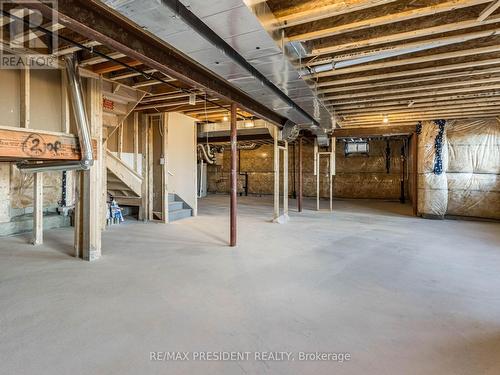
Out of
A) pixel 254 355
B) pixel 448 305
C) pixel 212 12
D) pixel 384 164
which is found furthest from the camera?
pixel 384 164

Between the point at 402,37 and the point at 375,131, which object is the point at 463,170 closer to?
the point at 375,131

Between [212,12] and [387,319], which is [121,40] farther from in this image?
[387,319]

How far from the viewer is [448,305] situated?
2150mm

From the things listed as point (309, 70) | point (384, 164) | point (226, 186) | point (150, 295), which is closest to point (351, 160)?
point (384, 164)

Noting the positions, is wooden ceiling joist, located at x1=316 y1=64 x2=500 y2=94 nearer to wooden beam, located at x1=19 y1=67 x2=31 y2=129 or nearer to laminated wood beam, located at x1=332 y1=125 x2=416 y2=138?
laminated wood beam, located at x1=332 y1=125 x2=416 y2=138

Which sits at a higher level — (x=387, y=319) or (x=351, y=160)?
(x=351, y=160)

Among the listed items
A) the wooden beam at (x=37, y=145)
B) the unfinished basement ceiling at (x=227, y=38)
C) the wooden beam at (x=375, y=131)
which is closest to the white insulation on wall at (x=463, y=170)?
the wooden beam at (x=375, y=131)

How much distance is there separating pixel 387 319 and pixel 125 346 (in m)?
1.71

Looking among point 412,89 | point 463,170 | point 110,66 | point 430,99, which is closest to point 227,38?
point 110,66

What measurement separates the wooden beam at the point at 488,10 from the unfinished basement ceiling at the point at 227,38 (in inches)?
59.5

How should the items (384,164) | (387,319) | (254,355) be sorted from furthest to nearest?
(384,164) → (387,319) → (254,355)

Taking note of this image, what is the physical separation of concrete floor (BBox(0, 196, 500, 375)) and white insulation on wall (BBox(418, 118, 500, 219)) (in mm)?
2651

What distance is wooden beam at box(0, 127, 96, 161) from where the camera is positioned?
2.54 m

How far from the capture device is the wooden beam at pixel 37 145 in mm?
2541
